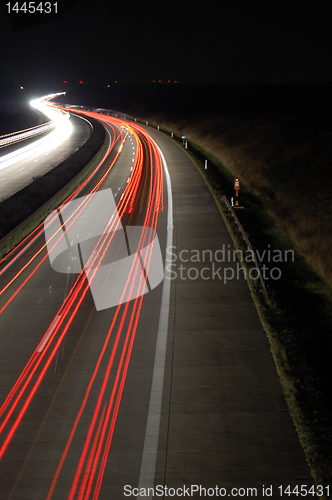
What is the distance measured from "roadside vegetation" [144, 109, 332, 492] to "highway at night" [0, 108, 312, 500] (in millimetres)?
355

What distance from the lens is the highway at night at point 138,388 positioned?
19.0 ft

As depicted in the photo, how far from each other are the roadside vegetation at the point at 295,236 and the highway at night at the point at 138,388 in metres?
0.35

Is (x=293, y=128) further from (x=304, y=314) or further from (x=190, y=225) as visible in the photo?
Result: (x=304, y=314)

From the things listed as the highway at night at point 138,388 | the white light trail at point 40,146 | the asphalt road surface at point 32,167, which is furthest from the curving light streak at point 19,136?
the highway at night at point 138,388

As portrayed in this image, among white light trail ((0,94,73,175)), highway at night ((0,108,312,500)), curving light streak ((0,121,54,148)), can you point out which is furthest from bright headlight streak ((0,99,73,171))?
highway at night ((0,108,312,500))

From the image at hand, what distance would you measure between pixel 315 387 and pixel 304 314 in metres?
3.37

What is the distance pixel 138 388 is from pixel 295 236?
1110 centimetres

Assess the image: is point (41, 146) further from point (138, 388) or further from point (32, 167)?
point (138, 388)

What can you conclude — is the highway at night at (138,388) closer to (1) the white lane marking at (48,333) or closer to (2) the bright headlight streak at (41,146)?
(1) the white lane marking at (48,333)

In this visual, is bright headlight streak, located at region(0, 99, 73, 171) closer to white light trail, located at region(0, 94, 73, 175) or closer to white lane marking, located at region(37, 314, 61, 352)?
white light trail, located at region(0, 94, 73, 175)

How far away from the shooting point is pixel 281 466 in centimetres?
580

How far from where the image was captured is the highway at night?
19.0 feet

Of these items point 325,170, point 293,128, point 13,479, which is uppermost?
point 293,128

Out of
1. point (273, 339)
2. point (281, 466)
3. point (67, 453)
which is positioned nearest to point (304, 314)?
point (273, 339)
